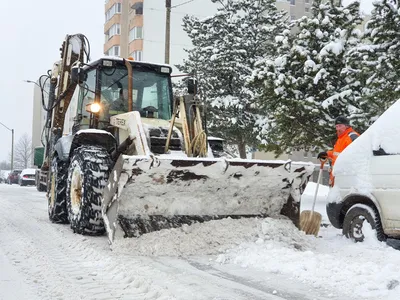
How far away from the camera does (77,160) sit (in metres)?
6.92

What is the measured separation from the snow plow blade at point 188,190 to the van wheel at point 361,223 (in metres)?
Result: 0.79

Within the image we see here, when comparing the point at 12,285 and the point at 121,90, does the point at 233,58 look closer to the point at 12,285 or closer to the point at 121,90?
the point at 121,90

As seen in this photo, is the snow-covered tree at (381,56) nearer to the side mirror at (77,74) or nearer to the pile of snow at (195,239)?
the pile of snow at (195,239)

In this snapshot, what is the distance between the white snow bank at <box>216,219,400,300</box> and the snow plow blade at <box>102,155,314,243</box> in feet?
1.44

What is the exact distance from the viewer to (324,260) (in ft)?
16.6

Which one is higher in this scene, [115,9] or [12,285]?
[115,9]

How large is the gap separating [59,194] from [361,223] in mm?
4768

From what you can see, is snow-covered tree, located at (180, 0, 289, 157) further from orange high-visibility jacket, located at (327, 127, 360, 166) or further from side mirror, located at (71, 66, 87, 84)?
side mirror, located at (71, 66, 87, 84)

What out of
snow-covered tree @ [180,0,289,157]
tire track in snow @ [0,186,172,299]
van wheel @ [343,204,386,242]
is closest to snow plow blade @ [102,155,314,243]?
tire track in snow @ [0,186,172,299]

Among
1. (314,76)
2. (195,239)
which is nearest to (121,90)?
(195,239)

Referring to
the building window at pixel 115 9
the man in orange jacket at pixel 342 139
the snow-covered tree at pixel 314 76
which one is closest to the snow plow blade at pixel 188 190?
the man in orange jacket at pixel 342 139

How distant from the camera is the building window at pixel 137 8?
38.1 m

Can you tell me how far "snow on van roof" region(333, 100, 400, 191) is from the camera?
20.6 ft

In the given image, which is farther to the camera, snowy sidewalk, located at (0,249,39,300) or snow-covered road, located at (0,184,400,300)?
snow-covered road, located at (0,184,400,300)
